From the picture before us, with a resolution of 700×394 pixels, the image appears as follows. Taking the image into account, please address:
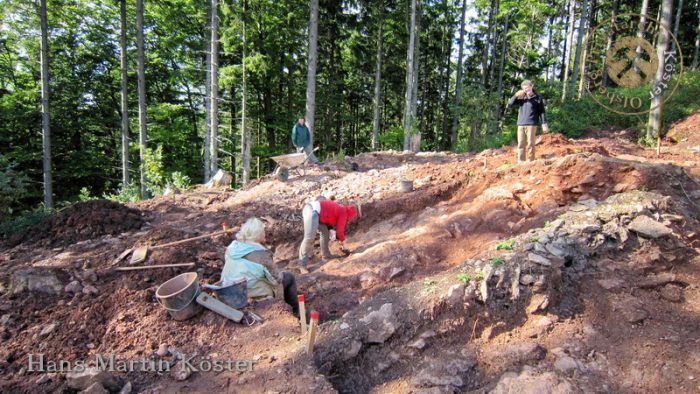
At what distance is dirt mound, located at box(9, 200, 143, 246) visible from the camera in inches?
262

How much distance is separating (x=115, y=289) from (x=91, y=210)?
362 centimetres

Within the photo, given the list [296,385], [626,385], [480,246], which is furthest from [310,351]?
[480,246]

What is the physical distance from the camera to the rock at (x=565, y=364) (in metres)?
3.12

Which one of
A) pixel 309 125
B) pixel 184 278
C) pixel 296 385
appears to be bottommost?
pixel 296 385

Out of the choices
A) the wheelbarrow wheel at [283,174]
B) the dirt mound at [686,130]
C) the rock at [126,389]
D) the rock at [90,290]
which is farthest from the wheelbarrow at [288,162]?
the dirt mound at [686,130]

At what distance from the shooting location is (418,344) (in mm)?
3582

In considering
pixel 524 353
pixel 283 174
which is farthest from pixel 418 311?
pixel 283 174

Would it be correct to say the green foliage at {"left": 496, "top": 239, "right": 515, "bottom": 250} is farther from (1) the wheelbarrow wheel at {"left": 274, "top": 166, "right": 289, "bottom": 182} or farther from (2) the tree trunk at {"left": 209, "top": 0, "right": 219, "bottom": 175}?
(2) the tree trunk at {"left": 209, "top": 0, "right": 219, "bottom": 175}

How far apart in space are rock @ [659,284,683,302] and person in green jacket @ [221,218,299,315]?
4062mm

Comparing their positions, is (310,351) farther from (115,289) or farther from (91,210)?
(91,210)

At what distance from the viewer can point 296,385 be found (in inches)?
121

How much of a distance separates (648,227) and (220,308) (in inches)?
194

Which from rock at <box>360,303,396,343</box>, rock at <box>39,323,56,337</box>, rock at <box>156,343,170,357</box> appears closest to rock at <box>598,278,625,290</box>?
rock at <box>360,303,396,343</box>

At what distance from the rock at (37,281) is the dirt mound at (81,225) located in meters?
2.29
